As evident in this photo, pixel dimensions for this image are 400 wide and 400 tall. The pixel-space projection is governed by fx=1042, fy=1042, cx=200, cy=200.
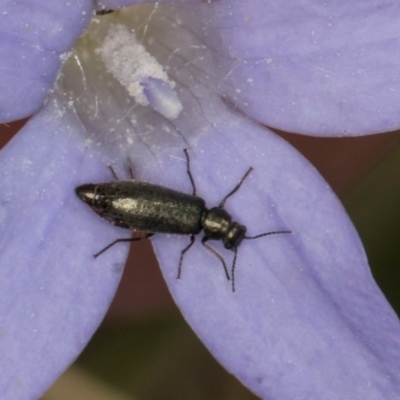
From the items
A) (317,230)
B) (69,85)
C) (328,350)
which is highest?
(69,85)

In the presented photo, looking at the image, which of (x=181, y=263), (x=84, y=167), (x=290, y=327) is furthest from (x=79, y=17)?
(x=290, y=327)

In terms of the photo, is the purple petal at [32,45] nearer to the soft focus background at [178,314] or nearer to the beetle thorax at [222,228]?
the beetle thorax at [222,228]

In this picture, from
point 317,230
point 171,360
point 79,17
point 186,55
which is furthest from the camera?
point 171,360

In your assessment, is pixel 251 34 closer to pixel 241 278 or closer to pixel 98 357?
pixel 241 278

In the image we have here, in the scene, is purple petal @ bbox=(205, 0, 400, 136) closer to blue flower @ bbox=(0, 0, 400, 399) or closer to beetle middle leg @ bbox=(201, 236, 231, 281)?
blue flower @ bbox=(0, 0, 400, 399)

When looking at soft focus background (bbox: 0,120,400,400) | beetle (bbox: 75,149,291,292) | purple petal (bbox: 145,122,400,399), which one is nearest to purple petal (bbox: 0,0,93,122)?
beetle (bbox: 75,149,291,292)

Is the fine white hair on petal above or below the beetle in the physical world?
above
